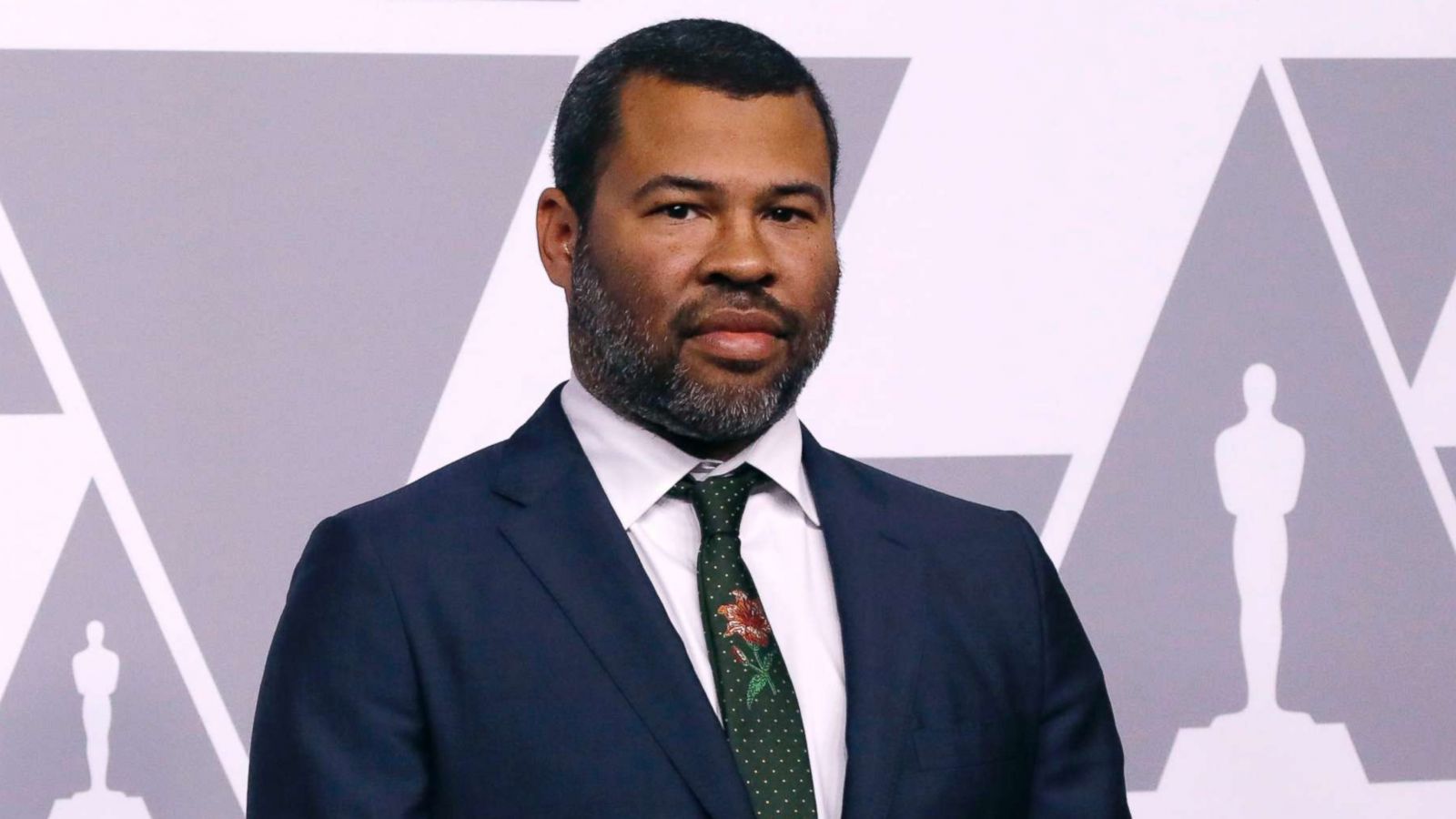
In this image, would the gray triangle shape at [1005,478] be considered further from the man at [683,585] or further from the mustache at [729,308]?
the mustache at [729,308]

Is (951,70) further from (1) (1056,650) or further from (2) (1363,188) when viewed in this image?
(1) (1056,650)

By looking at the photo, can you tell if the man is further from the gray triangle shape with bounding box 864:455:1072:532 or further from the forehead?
the gray triangle shape with bounding box 864:455:1072:532

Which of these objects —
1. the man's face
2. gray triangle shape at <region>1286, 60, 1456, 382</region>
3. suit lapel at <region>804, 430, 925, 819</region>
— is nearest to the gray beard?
the man's face

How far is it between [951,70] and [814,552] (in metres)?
1.14

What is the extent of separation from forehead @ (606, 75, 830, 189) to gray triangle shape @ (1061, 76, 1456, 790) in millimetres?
1106

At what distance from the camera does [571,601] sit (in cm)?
152

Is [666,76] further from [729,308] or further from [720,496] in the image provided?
[720,496]

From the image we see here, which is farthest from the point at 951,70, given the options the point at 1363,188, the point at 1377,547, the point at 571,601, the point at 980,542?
the point at 571,601

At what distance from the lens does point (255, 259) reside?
2.43 meters

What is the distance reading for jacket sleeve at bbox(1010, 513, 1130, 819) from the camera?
5.41 feet

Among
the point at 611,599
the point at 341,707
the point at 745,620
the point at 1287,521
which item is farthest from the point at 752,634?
the point at 1287,521

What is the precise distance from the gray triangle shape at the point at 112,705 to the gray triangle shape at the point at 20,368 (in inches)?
5.0

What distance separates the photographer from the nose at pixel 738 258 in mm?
1556

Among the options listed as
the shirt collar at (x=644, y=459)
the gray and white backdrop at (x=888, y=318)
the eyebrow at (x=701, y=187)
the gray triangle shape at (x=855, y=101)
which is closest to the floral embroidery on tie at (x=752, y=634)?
the shirt collar at (x=644, y=459)
